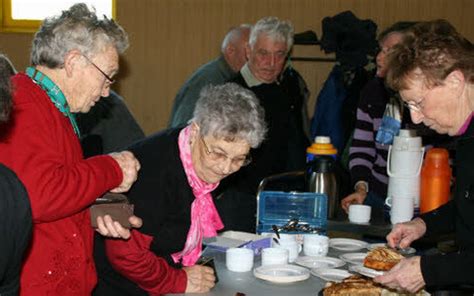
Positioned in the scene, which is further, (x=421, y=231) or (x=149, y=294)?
(x=421, y=231)

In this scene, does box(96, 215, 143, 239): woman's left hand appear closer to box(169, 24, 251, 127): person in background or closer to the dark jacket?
the dark jacket

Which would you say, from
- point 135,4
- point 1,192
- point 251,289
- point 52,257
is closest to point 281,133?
point 135,4

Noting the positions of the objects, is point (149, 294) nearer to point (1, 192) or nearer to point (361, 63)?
point (1, 192)

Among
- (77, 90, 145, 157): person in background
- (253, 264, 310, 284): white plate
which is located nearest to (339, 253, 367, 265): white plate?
(253, 264, 310, 284): white plate

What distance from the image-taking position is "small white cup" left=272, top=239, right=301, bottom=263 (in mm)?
2652

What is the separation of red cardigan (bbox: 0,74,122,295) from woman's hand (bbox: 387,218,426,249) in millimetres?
1125

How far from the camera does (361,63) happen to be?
5.16 meters

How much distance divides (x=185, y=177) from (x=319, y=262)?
1.96 feet

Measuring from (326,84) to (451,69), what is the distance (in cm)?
319

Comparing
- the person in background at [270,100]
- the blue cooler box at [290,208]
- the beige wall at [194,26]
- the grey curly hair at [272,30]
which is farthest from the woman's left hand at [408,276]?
the beige wall at [194,26]

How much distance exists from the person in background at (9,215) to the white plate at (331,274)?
1.31 meters

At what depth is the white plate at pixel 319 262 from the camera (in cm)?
259

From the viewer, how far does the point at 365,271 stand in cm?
243

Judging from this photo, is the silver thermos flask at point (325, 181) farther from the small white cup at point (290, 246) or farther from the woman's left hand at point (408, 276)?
the woman's left hand at point (408, 276)
